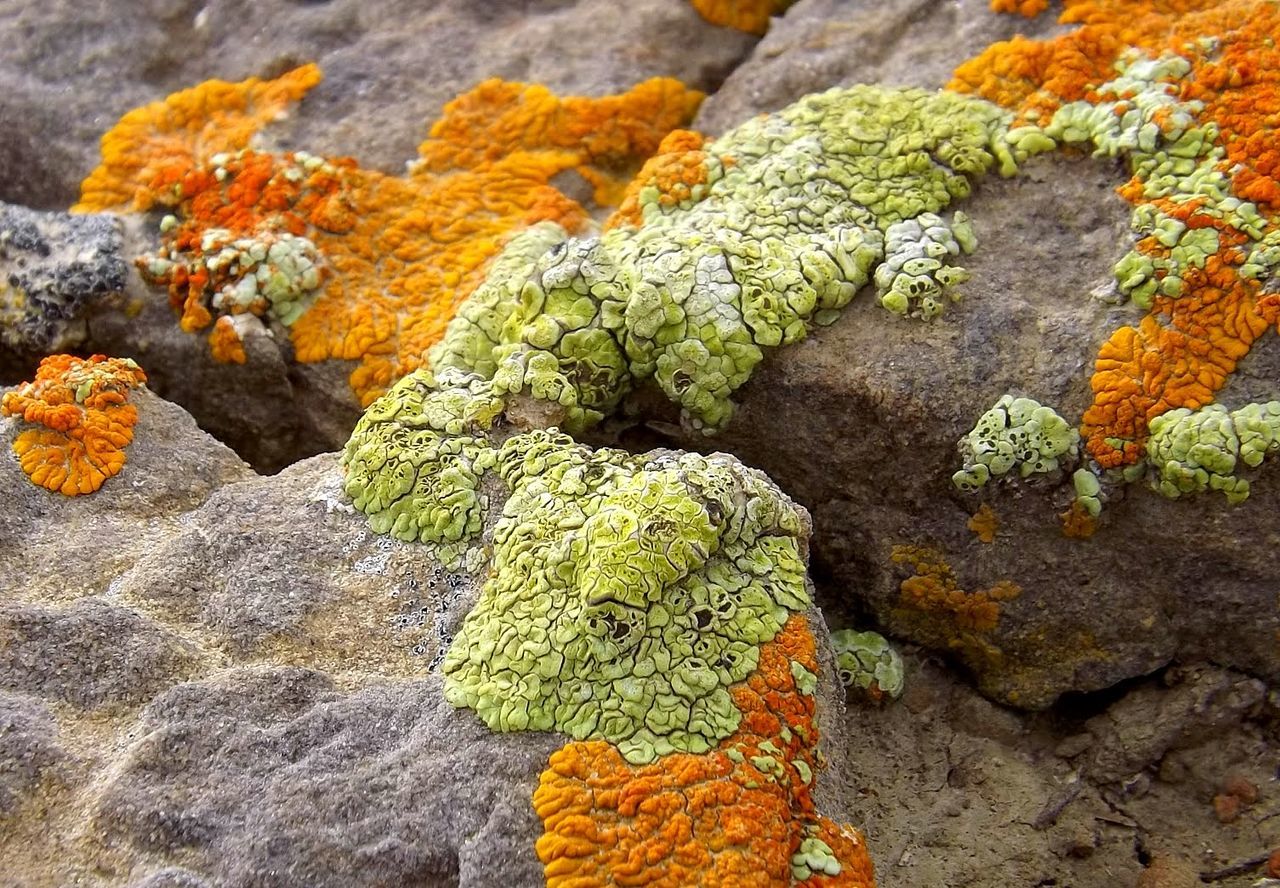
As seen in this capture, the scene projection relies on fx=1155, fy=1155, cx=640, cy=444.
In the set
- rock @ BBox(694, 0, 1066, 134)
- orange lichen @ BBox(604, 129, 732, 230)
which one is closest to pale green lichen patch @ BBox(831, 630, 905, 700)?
orange lichen @ BBox(604, 129, 732, 230)

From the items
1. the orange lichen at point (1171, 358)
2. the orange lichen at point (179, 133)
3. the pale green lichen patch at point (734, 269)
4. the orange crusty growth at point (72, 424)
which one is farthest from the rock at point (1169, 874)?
the orange lichen at point (179, 133)

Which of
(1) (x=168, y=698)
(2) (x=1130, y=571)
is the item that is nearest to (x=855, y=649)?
(2) (x=1130, y=571)

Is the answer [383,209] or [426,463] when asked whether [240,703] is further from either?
[383,209]

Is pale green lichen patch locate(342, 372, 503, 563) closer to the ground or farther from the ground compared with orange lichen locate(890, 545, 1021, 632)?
farther from the ground

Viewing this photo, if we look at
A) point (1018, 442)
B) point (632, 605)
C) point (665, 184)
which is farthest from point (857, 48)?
point (632, 605)

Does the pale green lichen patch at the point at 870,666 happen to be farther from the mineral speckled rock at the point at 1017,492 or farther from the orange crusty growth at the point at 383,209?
the orange crusty growth at the point at 383,209

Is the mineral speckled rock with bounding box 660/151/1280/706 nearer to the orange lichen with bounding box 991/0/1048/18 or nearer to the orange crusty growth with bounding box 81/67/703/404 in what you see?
the orange lichen with bounding box 991/0/1048/18
